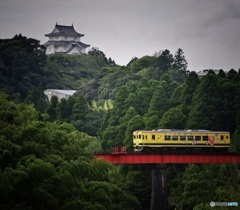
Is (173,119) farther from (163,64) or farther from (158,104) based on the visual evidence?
(163,64)

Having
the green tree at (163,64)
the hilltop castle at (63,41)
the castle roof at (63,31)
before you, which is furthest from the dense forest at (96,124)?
the castle roof at (63,31)

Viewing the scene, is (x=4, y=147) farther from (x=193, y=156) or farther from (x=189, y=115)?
(x=189, y=115)

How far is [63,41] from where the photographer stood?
167625 mm

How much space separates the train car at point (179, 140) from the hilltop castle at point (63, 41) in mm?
101654

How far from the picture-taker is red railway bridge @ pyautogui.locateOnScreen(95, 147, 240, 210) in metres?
60.8

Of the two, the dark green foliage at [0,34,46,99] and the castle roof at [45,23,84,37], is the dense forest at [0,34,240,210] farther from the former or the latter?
the castle roof at [45,23,84,37]

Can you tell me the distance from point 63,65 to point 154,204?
276 ft

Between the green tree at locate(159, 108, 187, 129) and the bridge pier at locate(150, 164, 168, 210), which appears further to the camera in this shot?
the green tree at locate(159, 108, 187, 129)

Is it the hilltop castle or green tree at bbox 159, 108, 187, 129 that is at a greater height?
the hilltop castle

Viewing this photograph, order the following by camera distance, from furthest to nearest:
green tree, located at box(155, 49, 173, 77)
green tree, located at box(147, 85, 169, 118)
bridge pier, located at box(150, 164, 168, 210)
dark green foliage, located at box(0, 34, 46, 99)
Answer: green tree, located at box(155, 49, 173, 77), dark green foliage, located at box(0, 34, 46, 99), green tree, located at box(147, 85, 169, 118), bridge pier, located at box(150, 164, 168, 210)

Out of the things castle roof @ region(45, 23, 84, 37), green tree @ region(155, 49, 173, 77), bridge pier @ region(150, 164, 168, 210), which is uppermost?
castle roof @ region(45, 23, 84, 37)

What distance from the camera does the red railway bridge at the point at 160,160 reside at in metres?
60.8

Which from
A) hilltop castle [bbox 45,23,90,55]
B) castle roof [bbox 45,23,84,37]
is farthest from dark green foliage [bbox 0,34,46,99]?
castle roof [bbox 45,23,84,37]

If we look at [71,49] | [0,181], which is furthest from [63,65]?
[0,181]
